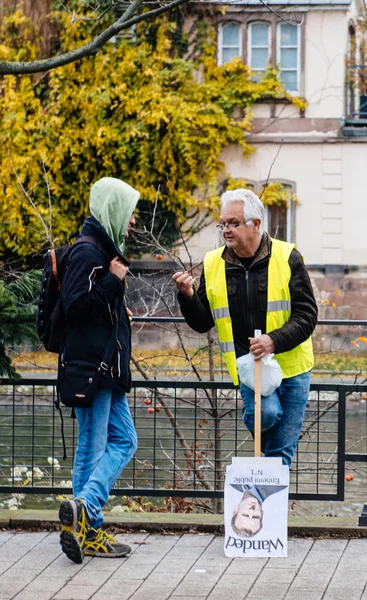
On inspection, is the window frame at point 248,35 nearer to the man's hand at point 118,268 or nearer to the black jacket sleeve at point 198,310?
the black jacket sleeve at point 198,310

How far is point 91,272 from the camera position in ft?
19.4

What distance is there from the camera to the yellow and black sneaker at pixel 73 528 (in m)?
5.81

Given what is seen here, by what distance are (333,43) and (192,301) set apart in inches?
816

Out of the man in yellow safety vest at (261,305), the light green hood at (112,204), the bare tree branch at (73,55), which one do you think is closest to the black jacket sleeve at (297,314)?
the man in yellow safety vest at (261,305)

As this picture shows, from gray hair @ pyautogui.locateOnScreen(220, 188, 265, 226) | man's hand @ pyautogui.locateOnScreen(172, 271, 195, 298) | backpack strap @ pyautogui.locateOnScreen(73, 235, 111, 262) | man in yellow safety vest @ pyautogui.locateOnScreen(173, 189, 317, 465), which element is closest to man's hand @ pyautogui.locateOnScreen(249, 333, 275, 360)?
man in yellow safety vest @ pyautogui.locateOnScreen(173, 189, 317, 465)

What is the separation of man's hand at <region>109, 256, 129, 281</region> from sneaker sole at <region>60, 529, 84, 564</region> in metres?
1.24

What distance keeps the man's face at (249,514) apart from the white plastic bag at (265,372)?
1.70 feet

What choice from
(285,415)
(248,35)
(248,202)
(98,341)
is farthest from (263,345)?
(248,35)

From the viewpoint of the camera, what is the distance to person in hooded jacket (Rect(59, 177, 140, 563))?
5.90 meters

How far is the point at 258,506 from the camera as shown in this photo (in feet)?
19.6

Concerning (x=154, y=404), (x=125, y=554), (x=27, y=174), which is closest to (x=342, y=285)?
(x=27, y=174)

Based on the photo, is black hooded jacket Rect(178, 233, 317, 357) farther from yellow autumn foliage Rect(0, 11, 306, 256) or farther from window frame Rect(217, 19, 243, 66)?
window frame Rect(217, 19, 243, 66)

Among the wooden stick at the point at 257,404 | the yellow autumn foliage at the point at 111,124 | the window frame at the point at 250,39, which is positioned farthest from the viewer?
the window frame at the point at 250,39

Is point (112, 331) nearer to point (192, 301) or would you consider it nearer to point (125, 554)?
point (192, 301)
